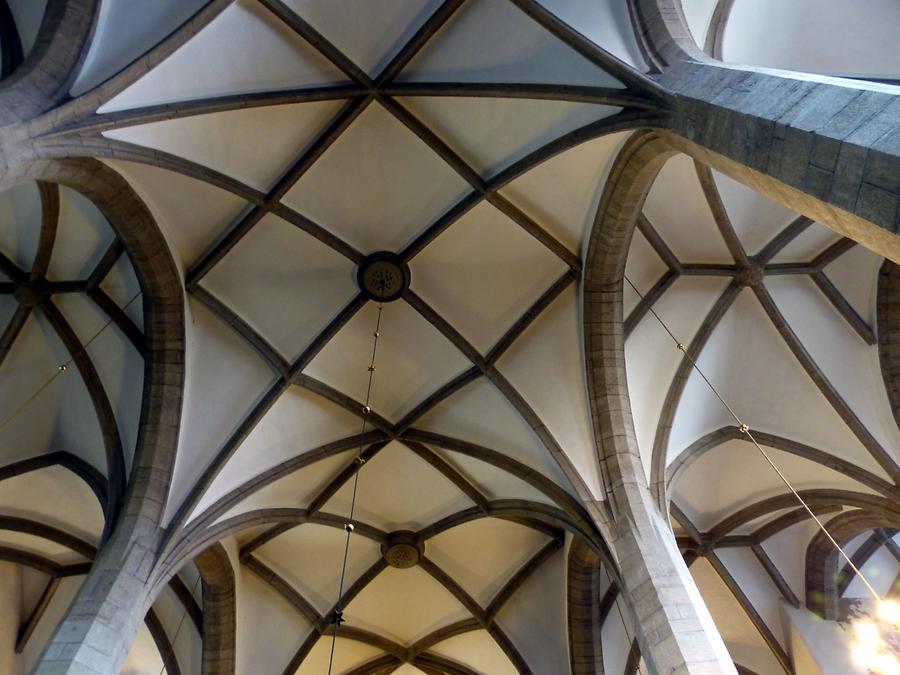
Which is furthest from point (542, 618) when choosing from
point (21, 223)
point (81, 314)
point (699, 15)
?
point (21, 223)

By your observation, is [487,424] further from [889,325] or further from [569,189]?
[889,325]

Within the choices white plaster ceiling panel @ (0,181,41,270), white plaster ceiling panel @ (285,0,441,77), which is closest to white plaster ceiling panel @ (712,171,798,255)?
white plaster ceiling panel @ (285,0,441,77)

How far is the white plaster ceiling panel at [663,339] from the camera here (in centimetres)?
1026

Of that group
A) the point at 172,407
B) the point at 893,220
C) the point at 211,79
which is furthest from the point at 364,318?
the point at 893,220

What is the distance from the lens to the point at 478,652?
46.7 ft

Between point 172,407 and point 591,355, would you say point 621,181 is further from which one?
point 172,407

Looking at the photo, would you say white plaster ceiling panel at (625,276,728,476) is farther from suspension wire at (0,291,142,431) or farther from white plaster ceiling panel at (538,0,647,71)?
suspension wire at (0,291,142,431)

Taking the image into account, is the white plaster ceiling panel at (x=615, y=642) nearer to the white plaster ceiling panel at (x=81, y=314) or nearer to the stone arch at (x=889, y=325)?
the stone arch at (x=889, y=325)

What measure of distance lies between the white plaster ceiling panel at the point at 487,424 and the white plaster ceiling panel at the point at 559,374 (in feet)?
1.24

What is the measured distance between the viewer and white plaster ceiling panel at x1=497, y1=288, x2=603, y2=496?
993cm

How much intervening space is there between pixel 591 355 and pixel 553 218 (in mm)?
2175

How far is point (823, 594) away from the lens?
39.8ft

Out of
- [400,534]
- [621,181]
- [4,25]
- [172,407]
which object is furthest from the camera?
[400,534]

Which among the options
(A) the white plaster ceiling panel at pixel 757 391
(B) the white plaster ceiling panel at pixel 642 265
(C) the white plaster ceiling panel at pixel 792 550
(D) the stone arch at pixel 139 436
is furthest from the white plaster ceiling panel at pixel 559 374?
(C) the white plaster ceiling panel at pixel 792 550
